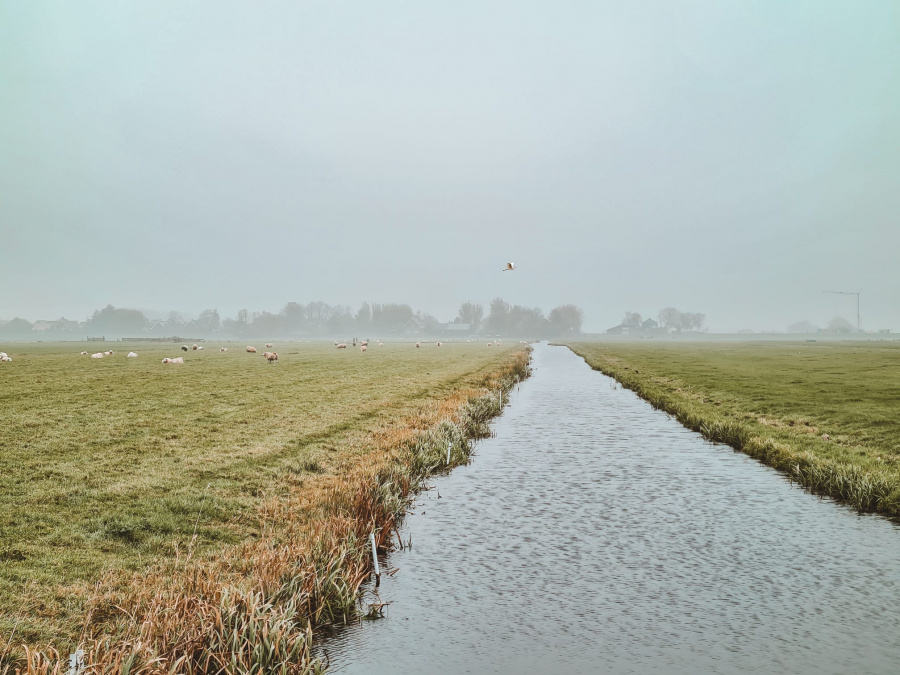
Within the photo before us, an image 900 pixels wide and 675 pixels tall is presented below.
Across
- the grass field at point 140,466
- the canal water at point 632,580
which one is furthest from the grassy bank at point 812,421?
the grass field at point 140,466

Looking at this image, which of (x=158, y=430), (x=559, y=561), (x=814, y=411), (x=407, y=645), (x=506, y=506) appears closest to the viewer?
(x=407, y=645)

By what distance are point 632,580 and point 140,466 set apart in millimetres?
12311

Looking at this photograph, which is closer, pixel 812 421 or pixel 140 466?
pixel 140 466

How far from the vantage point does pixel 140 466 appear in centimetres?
1670

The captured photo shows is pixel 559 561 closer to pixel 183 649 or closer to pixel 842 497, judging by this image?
pixel 183 649

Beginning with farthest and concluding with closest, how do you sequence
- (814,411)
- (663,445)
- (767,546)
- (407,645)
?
(814,411), (663,445), (767,546), (407,645)

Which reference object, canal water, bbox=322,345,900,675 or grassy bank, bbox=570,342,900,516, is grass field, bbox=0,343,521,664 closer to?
canal water, bbox=322,345,900,675

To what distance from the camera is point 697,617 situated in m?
8.91

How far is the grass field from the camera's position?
10219 mm

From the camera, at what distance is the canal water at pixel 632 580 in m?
7.95

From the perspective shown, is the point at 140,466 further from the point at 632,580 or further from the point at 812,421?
the point at 812,421

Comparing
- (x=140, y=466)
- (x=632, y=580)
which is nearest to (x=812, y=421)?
(x=632, y=580)

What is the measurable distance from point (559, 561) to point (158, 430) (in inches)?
598

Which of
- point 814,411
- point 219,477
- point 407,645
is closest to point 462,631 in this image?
point 407,645
